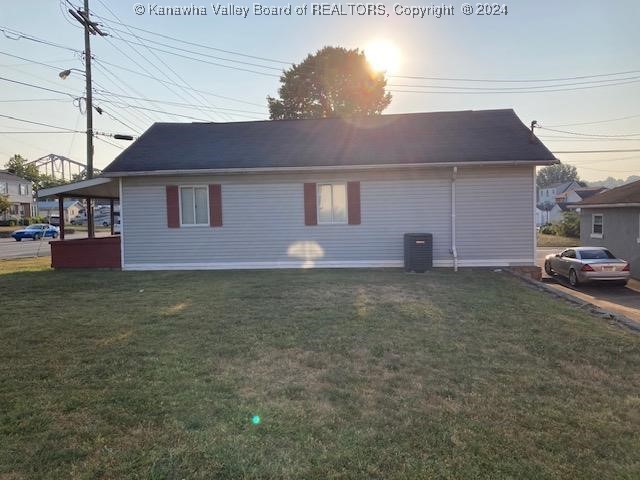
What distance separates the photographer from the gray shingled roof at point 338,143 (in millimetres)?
12703

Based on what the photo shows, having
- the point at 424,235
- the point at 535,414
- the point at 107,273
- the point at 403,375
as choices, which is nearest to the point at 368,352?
the point at 403,375

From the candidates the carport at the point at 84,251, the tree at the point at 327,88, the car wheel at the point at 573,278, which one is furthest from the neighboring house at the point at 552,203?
the carport at the point at 84,251

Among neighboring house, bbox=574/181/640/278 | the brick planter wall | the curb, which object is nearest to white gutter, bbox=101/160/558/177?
the brick planter wall

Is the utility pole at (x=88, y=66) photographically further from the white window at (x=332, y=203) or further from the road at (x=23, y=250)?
the white window at (x=332, y=203)

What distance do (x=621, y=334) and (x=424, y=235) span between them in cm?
615

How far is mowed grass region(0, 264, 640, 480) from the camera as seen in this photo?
2.93m

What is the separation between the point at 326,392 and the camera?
4023 millimetres

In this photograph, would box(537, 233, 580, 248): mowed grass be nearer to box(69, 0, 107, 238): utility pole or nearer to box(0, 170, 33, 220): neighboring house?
box(69, 0, 107, 238): utility pole

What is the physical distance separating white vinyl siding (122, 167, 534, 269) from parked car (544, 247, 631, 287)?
317 cm

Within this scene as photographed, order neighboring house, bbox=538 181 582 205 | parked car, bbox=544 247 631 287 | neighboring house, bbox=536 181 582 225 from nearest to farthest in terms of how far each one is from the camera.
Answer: parked car, bbox=544 247 631 287
neighboring house, bbox=536 181 582 225
neighboring house, bbox=538 181 582 205

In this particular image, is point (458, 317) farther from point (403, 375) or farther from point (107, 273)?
point (107, 273)

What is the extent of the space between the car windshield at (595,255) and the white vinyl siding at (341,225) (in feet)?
12.5

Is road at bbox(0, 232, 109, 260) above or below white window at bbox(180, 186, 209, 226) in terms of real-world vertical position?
below

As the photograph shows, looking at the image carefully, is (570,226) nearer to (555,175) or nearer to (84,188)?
(84,188)
